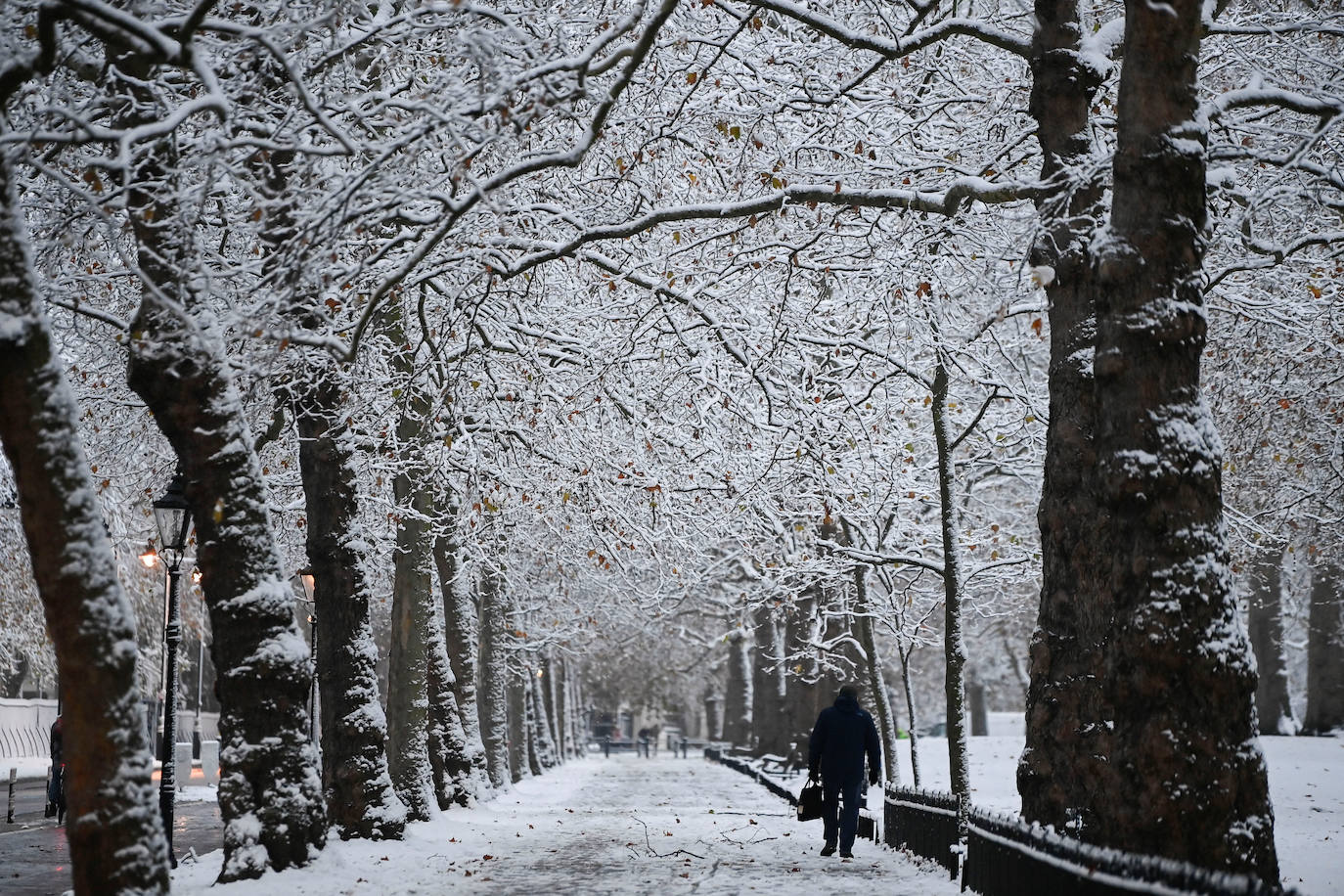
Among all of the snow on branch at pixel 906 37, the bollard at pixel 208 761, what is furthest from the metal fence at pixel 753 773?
the bollard at pixel 208 761

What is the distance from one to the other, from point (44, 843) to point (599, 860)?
817 centimetres

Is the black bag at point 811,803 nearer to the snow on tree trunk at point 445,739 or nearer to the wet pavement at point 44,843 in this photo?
the wet pavement at point 44,843

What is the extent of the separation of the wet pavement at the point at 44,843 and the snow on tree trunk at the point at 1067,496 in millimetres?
8519

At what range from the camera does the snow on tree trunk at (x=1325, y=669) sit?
28.3 metres

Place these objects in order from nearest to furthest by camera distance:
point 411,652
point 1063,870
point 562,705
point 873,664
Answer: point 1063,870 < point 411,652 < point 873,664 < point 562,705

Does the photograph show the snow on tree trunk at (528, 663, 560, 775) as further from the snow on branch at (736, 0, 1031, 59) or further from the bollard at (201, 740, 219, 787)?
the snow on branch at (736, 0, 1031, 59)

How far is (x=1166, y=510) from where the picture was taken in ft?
24.2

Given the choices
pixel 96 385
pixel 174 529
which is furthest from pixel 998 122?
pixel 96 385

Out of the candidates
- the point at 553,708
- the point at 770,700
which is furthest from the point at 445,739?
the point at 553,708

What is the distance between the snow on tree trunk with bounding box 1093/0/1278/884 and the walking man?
5.58 m

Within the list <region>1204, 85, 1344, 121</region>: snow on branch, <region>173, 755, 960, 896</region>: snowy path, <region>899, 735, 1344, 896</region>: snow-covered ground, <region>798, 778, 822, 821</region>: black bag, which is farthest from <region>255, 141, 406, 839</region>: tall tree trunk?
<region>899, 735, 1344, 896</region>: snow-covered ground

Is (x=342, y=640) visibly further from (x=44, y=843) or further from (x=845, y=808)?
(x=44, y=843)

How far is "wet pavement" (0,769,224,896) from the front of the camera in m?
12.1

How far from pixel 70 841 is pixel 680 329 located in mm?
8111
